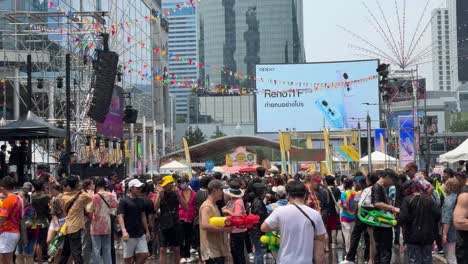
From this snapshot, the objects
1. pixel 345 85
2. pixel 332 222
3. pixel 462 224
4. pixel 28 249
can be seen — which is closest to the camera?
pixel 462 224

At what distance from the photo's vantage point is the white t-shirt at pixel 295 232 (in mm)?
6867

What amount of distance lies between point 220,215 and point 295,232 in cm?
277

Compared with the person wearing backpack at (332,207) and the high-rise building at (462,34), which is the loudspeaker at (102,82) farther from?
the high-rise building at (462,34)

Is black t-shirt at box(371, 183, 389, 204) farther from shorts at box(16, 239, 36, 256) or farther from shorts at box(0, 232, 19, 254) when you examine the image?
shorts at box(16, 239, 36, 256)

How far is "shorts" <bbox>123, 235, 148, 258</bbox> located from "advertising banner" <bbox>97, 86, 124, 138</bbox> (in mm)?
25757

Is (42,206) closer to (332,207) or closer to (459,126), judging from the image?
(332,207)

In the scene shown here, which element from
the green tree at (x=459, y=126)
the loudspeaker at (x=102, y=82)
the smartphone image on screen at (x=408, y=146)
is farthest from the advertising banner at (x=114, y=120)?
the green tree at (x=459, y=126)

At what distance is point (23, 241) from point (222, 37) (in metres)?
144

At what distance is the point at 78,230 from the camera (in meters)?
11.5

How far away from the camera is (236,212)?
9883mm

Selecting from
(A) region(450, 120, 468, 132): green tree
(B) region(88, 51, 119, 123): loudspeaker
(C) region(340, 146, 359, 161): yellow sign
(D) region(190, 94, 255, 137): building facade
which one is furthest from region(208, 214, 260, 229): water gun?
(D) region(190, 94, 255, 137): building facade

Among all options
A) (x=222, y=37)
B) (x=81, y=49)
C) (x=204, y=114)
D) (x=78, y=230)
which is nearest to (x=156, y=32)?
(x=81, y=49)

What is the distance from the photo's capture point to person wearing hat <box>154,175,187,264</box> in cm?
1357

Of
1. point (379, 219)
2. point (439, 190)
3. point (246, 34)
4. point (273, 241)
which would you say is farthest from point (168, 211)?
point (246, 34)
